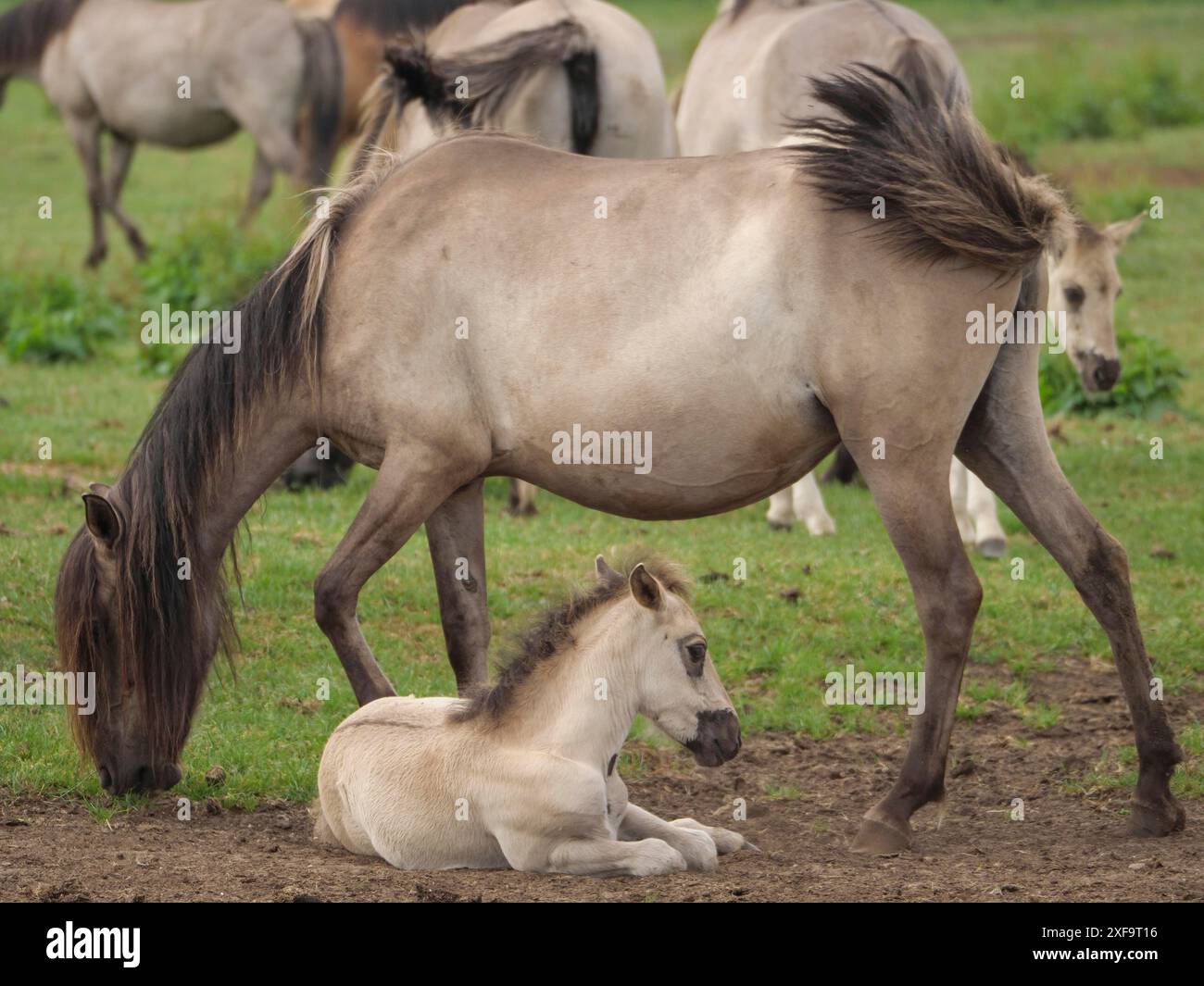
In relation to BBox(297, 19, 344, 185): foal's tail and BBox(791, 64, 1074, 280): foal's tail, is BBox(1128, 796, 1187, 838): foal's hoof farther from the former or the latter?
BBox(297, 19, 344, 185): foal's tail

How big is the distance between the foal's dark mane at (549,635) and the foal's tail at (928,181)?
125cm

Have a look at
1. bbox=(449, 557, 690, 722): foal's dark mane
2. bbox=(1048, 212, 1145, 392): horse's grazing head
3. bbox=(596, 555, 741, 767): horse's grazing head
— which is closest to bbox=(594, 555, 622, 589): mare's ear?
bbox=(449, 557, 690, 722): foal's dark mane

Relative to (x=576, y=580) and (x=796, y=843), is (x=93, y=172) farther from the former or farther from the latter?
(x=796, y=843)

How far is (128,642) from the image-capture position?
571 cm

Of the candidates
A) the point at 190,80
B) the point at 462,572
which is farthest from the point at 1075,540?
the point at 190,80

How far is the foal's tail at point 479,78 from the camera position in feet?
26.2

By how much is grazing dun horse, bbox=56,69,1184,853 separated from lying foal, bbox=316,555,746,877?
0.58 m

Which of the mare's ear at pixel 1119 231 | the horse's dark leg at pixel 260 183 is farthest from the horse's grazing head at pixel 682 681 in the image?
the horse's dark leg at pixel 260 183

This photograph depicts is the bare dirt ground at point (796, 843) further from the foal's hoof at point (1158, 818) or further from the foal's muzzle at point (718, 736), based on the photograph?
the foal's muzzle at point (718, 736)

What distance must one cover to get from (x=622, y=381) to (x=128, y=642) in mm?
1860

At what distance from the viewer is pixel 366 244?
584 cm
